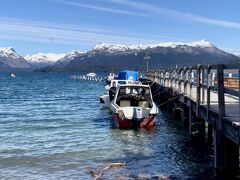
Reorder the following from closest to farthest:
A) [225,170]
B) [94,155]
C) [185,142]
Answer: [225,170]
[94,155]
[185,142]

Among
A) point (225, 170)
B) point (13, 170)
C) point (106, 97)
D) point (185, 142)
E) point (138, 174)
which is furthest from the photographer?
point (106, 97)

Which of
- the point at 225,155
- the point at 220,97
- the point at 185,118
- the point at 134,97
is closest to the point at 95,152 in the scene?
the point at 225,155

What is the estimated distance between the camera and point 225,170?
1430 centimetres

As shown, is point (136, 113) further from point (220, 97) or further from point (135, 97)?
point (220, 97)

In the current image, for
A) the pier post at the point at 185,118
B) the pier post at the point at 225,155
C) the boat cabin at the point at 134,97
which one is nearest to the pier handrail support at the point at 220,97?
the pier post at the point at 225,155

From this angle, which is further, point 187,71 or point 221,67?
point 187,71

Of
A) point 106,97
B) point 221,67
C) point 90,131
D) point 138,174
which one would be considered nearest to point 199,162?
point 138,174

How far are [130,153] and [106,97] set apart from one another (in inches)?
879

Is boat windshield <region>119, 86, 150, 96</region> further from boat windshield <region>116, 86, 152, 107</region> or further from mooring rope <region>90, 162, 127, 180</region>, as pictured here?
mooring rope <region>90, 162, 127, 180</region>

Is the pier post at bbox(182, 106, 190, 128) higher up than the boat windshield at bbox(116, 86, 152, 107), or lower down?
lower down

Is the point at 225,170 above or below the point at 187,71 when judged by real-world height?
below

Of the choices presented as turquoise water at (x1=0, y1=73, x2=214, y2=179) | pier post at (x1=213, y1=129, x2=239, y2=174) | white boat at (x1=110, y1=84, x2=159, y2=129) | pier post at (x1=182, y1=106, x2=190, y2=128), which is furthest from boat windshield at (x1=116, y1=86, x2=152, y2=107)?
pier post at (x1=213, y1=129, x2=239, y2=174)

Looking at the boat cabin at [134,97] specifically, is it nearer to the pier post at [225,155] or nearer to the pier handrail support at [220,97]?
the pier post at [225,155]

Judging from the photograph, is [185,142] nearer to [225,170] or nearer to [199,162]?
[199,162]
